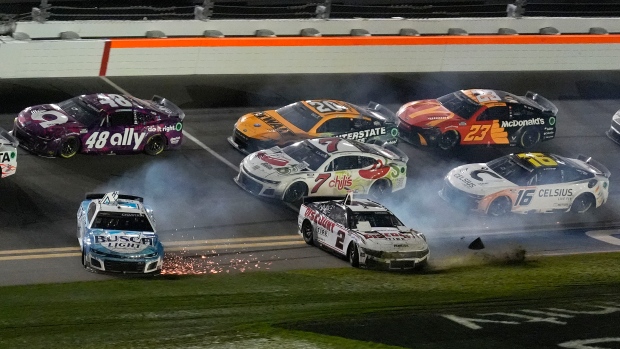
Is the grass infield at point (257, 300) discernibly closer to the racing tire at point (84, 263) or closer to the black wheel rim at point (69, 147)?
the racing tire at point (84, 263)

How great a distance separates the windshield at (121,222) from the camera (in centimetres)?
2077

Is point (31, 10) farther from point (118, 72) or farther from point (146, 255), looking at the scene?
point (146, 255)

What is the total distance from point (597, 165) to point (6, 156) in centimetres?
1297

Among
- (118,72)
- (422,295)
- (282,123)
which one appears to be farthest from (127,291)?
(118,72)

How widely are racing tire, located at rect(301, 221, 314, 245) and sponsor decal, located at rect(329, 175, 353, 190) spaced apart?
205 centimetres

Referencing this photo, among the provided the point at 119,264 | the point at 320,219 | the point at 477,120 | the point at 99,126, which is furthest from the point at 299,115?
the point at 119,264

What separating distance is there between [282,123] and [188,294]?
883cm

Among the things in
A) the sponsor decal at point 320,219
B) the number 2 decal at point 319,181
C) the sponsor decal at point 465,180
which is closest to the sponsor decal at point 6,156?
the sponsor decal at point 320,219

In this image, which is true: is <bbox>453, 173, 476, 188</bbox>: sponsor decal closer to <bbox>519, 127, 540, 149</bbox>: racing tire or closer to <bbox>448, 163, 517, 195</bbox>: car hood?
<bbox>448, 163, 517, 195</bbox>: car hood

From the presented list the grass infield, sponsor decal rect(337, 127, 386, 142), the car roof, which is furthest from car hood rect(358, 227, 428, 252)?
the car roof

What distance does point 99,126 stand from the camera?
82.2ft

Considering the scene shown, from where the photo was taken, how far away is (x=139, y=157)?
2570cm

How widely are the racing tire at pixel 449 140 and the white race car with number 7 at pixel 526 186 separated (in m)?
2.24

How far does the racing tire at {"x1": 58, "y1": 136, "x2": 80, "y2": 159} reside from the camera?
24734 mm
